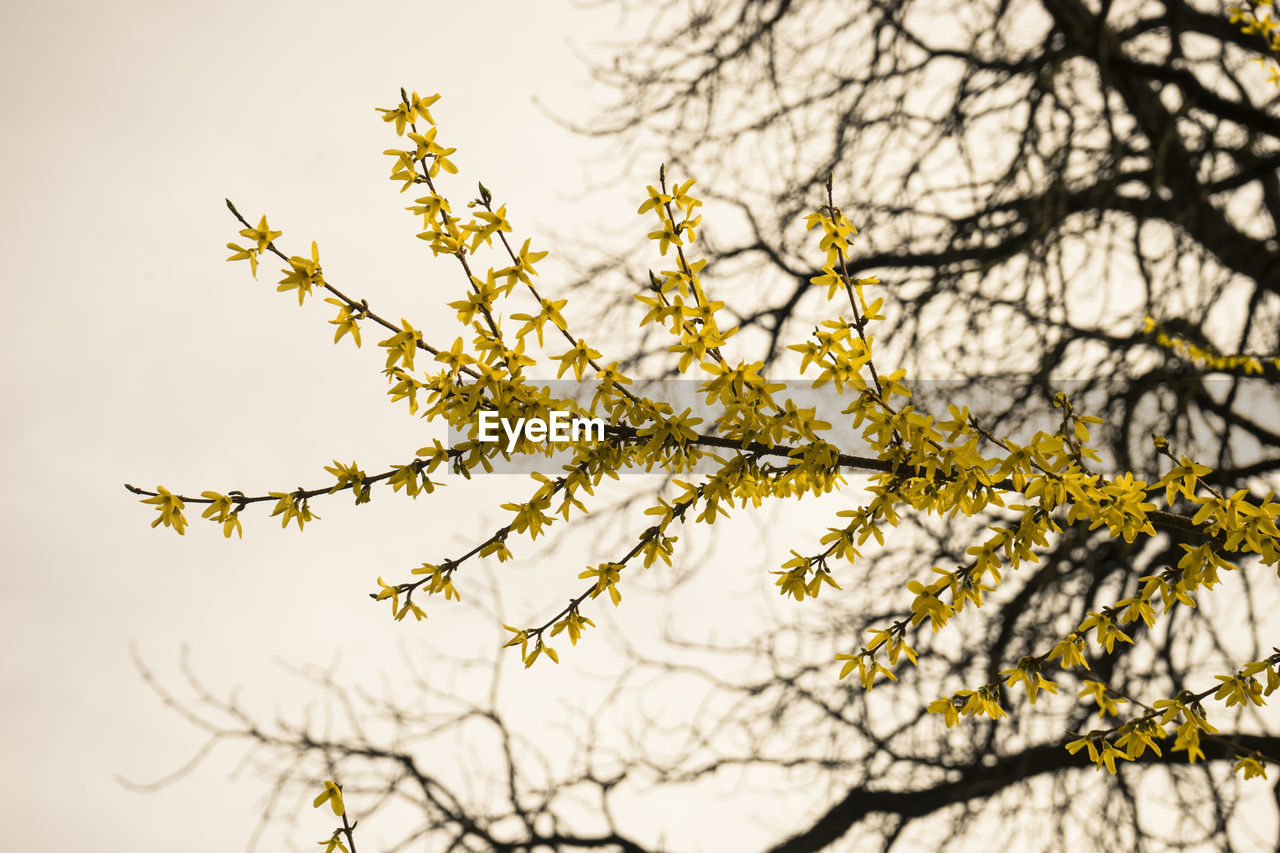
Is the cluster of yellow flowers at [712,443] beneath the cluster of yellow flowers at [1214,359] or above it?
beneath

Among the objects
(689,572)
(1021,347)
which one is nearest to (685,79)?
(1021,347)

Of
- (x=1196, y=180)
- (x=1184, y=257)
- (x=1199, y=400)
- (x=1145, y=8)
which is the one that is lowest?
(x=1199, y=400)

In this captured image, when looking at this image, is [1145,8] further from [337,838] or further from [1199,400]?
[337,838]

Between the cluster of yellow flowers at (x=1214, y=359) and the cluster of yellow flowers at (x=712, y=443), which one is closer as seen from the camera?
the cluster of yellow flowers at (x=712, y=443)

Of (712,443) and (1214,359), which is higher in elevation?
(1214,359)

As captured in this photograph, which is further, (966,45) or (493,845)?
(966,45)

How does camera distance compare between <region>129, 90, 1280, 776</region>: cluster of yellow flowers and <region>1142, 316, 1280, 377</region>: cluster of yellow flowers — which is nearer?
<region>129, 90, 1280, 776</region>: cluster of yellow flowers

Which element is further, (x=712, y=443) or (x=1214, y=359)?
(x=1214, y=359)

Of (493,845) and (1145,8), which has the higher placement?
(1145,8)

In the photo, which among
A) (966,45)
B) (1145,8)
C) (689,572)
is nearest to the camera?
(689,572)

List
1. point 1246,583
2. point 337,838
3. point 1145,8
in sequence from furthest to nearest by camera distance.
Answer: point 1145,8 → point 1246,583 → point 337,838

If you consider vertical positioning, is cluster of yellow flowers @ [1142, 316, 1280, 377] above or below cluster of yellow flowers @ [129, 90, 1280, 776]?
above

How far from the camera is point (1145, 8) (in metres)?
4.52

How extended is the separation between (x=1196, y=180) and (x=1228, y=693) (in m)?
3.23
